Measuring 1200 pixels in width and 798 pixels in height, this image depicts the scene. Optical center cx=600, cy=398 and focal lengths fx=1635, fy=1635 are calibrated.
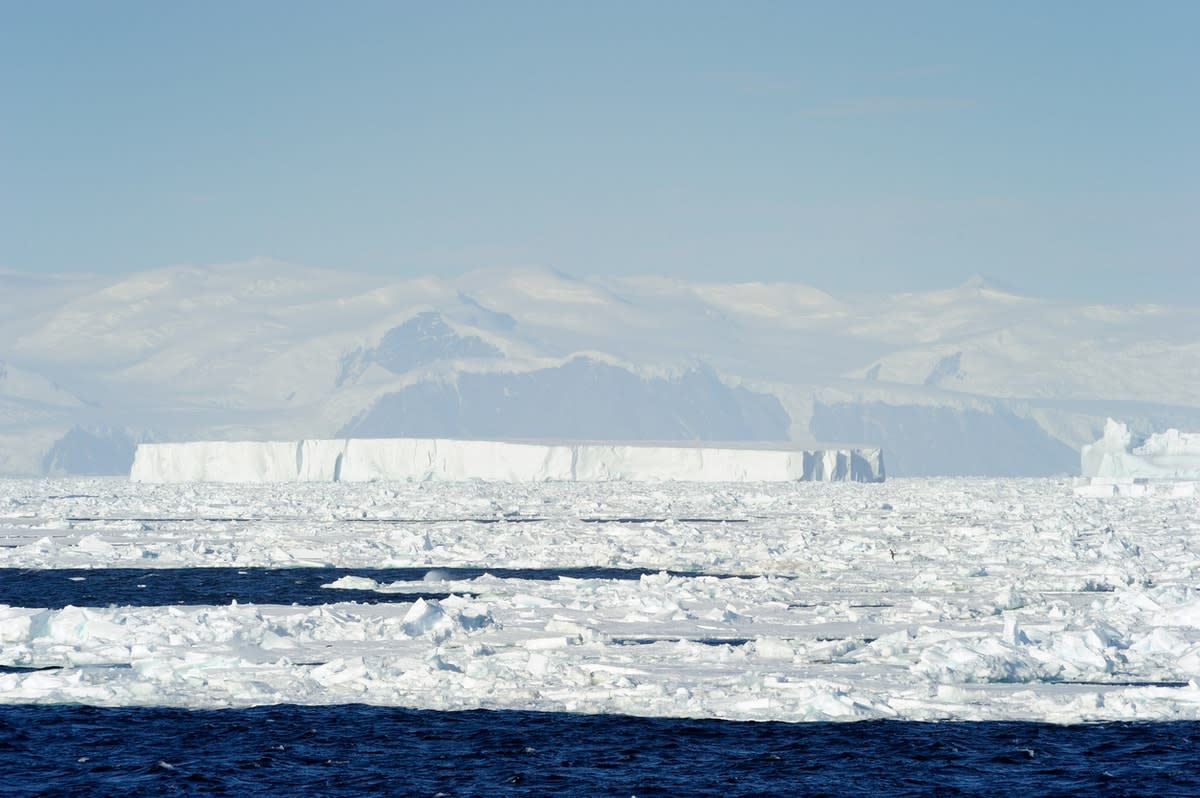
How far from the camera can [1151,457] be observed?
6438 centimetres

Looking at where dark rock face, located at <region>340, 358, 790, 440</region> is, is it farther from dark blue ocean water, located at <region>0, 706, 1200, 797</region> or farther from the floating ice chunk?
dark blue ocean water, located at <region>0, 706, 1200, 797</region>

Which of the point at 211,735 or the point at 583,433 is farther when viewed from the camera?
the point at 583,433

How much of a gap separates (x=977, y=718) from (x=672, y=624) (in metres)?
5.81

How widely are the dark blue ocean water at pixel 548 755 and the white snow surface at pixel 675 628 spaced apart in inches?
19.6

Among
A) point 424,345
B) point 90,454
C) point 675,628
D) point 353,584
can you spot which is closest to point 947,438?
point 424,345

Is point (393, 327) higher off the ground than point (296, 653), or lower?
higher

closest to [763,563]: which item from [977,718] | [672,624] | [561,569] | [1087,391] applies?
[561,569]

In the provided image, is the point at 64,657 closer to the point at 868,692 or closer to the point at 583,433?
the point at 868,692

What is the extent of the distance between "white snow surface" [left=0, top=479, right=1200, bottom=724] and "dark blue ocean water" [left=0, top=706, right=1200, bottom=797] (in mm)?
499

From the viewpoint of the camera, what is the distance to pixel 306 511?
44750 millimetres

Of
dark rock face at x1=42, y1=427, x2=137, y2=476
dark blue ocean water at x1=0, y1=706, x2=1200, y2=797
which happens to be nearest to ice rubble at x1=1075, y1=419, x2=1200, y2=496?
dark blue ocean water at x1=0, y1=706, x2=1200, y2=797

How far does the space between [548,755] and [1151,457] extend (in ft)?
184

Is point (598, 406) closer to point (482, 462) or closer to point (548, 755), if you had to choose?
point (482, 462)

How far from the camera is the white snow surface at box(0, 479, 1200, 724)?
48.2 feet
